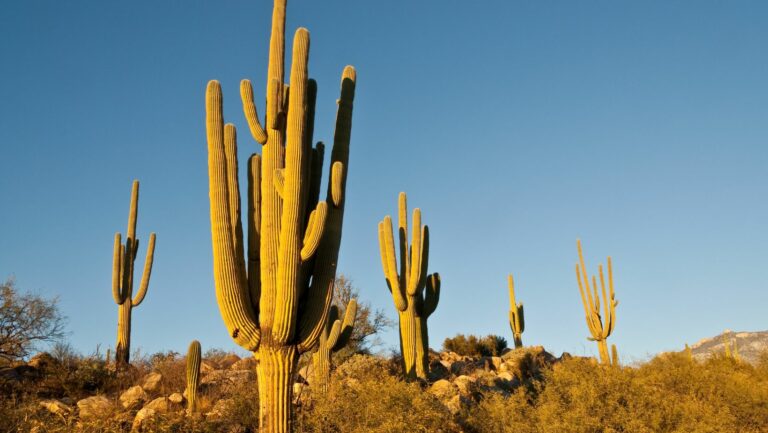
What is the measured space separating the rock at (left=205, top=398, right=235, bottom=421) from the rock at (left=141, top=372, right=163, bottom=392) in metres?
3.06

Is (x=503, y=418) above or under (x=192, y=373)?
under

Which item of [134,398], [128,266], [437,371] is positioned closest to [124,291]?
[128,266]

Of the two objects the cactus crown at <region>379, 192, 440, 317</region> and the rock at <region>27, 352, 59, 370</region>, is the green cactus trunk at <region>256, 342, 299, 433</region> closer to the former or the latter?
the cactus crown at <region>379, 192, 440, 317</region>

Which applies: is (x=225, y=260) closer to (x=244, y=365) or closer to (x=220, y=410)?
(x=220, y=410)

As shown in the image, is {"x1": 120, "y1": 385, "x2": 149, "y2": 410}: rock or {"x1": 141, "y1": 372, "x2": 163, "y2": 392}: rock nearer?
{"x1": 120, "y1": 385, "x2": 149, "y2": 410}: rock

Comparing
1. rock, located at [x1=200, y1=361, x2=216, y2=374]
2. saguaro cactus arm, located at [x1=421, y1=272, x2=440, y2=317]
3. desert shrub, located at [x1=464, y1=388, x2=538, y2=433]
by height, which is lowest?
desert shrub, located at [x1=464, y1=388, x2=538, y2=433]

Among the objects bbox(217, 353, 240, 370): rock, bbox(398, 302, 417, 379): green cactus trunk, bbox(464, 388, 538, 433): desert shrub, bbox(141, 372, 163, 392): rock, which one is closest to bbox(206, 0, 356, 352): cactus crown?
bbox(464, 388, 538, 433): desert shrub

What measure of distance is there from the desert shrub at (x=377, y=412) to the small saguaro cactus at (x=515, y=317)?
13.7 metres

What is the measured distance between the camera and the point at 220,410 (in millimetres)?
11344

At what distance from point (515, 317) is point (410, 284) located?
9.74 metres

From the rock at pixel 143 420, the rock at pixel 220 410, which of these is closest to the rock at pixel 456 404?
the rock at pixel 220 410

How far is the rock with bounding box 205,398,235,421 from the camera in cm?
1107

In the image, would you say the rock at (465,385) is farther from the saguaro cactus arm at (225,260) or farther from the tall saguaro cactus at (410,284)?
the saguaro cactus arm at (225,260)

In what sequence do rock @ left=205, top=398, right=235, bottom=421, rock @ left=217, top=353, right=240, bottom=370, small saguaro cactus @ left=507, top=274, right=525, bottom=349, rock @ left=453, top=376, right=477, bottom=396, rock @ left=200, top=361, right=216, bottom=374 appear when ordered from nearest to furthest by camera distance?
rock @ left=205, top=398, right=235, bottom=421, rock @ left=453, top=376, right=477, bottom=396, rock @ left=200, top=361, right=216, bottom=374, rock @ left=217, top=353, right=240, bottom=370, small saguaro cactus @ left=507, top=274, right=525, bottom=349
